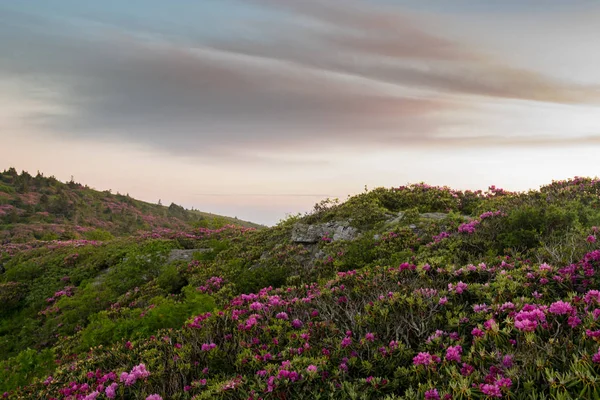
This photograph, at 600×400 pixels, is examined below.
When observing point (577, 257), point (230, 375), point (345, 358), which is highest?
point (577, 257)

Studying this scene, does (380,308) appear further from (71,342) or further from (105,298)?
(105,298)

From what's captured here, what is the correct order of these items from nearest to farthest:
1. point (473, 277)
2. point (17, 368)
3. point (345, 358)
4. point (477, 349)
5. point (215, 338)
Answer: point (477, 349) < point (345, 358) < point (215, 338) < point (473, 277) < point (17, 368)

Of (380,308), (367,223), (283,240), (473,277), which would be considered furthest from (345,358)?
(283,240)

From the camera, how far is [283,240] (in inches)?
554

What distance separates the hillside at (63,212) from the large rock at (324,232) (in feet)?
73.8

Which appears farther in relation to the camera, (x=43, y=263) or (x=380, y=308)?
(x=43, y=263)

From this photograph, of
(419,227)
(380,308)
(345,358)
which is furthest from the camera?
(419,227)

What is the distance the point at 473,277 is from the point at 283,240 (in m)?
8.99

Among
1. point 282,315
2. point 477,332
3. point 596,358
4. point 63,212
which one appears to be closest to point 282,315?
point 282,315

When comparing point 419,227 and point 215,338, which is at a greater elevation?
point 419,227

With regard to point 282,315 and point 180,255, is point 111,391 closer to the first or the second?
point 282,315

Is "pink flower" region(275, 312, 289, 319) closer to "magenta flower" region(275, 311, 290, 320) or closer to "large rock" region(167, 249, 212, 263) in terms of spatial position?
"magenta flower" region(275, 311, 290, 320)

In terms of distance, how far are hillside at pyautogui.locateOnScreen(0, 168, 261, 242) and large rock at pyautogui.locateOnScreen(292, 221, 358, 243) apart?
2250 cm

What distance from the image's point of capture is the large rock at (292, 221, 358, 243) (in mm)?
12484
